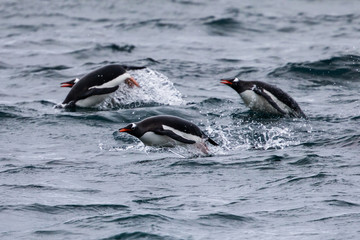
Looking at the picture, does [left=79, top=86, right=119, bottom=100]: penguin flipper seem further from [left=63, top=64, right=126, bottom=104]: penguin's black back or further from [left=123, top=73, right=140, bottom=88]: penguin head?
[left=123, top=73, right=140, bottom=88]: penguin head

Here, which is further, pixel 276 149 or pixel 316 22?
pixel 316 22

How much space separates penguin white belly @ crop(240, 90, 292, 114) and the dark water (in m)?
0.20

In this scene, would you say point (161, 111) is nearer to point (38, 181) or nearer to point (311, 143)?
point (311, 143)

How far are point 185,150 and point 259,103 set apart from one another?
8.58 feet

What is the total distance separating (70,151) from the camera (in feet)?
31.6

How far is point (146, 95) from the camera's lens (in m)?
12.8

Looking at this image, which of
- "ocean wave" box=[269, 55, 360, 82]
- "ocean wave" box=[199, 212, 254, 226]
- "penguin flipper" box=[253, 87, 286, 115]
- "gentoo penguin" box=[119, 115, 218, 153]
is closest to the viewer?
"ocean wave" box=[199, 212, 254, 226]

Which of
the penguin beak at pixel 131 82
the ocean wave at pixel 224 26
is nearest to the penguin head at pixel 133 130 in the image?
the penguin beak at pixel 131 82

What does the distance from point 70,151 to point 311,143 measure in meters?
3.02

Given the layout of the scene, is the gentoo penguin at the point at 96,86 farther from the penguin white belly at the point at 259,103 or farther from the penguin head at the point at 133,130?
the penguin head at the point at 133,130

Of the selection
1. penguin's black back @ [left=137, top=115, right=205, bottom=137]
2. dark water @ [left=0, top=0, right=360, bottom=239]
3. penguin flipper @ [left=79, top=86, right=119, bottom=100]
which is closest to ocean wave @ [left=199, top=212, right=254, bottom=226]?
dark water @ [left=0, top=0, right=360, bottom=239]

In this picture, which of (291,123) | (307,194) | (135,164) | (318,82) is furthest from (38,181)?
(318,82)

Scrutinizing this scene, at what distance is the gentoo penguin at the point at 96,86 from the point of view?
40.1 feet

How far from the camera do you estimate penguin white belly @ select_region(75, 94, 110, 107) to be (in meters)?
12.2
